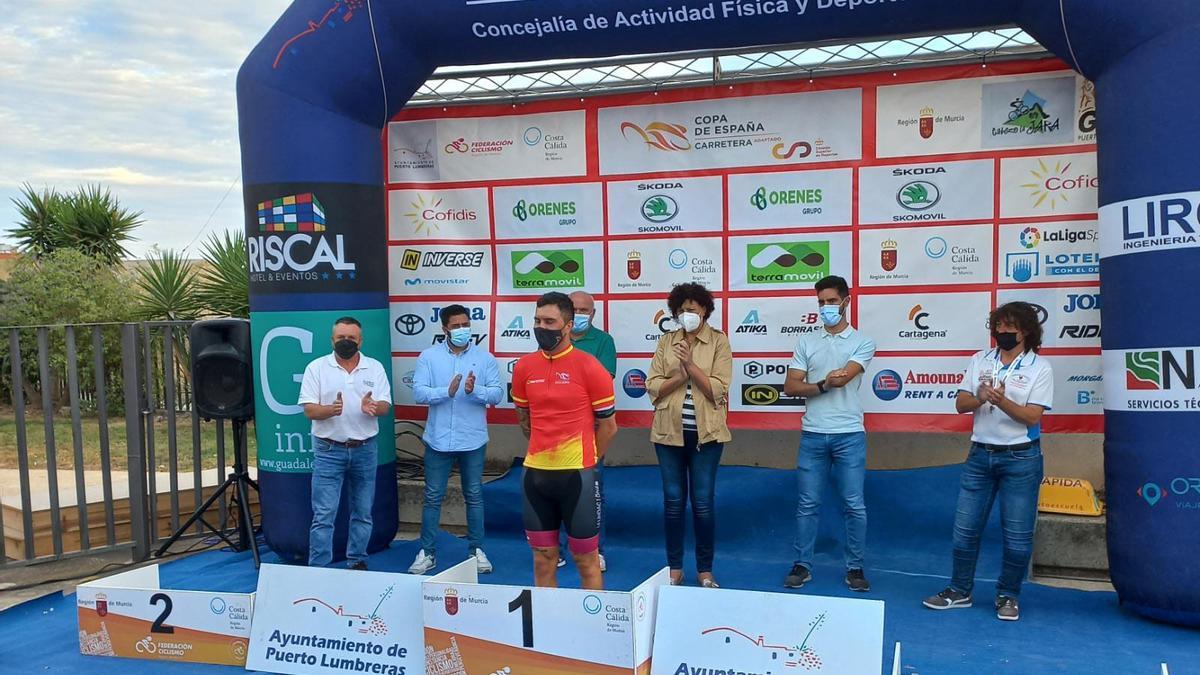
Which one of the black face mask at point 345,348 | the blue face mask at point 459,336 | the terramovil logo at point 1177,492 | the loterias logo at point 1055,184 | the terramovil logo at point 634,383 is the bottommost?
the terramovil logo at point 1177,492

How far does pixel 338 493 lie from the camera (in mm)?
5418

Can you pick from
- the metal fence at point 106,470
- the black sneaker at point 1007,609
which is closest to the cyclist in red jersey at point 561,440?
the black sneaker at point 1007,609

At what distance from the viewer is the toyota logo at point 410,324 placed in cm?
662

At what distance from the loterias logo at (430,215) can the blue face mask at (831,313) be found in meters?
2.66

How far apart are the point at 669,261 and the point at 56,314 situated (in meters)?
11.4

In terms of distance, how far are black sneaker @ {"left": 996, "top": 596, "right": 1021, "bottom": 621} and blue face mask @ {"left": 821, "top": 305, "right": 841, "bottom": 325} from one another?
1.63 m

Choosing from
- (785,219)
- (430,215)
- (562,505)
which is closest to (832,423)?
(785,219)

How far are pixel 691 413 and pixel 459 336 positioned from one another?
143cm

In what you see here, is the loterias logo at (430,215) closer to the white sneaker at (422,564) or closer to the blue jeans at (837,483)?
the white sneaker at (422,564)

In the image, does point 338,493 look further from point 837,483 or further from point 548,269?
point 837,483

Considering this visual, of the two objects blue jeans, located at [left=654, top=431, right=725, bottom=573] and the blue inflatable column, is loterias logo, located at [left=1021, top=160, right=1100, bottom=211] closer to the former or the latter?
the blue inflatable column

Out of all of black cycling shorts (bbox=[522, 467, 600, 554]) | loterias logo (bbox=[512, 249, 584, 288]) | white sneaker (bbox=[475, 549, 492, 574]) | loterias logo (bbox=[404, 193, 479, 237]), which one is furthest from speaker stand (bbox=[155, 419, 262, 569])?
black cycling shorts (bbox=[522, 467, 600, 554])

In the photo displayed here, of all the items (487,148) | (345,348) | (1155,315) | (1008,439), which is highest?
(487,148)

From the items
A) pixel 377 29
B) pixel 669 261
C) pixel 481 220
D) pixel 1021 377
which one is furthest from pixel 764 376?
pixel 377 29
